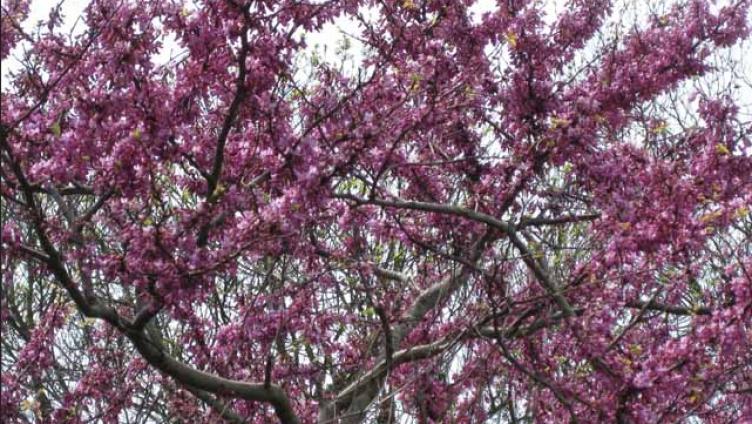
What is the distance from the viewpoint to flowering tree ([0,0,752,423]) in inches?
208

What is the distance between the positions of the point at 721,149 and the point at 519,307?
1.67 m

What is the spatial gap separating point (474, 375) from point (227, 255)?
7.17ft

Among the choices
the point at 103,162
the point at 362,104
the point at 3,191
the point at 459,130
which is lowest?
the point at 3,191

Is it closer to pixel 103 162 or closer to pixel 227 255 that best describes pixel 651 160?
pixel 227 255

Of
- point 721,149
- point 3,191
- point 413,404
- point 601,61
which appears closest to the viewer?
point 3,191

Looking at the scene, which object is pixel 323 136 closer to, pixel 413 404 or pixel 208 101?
pixel 208 101

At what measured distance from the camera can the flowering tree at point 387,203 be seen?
17.4 feet

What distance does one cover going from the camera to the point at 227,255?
5117 millimetres

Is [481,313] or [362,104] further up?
[362,104]

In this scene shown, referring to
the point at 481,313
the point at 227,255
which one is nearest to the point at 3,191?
the point at 227,255

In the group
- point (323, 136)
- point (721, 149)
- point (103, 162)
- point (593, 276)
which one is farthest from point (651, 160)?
point (103, 162)

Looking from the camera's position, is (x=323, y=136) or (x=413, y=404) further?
(x=413, y=404)

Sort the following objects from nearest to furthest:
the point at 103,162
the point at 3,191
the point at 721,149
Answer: the point at 3,191
the point at 103,162
the point at 721,149

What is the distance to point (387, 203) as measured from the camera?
625 cm
